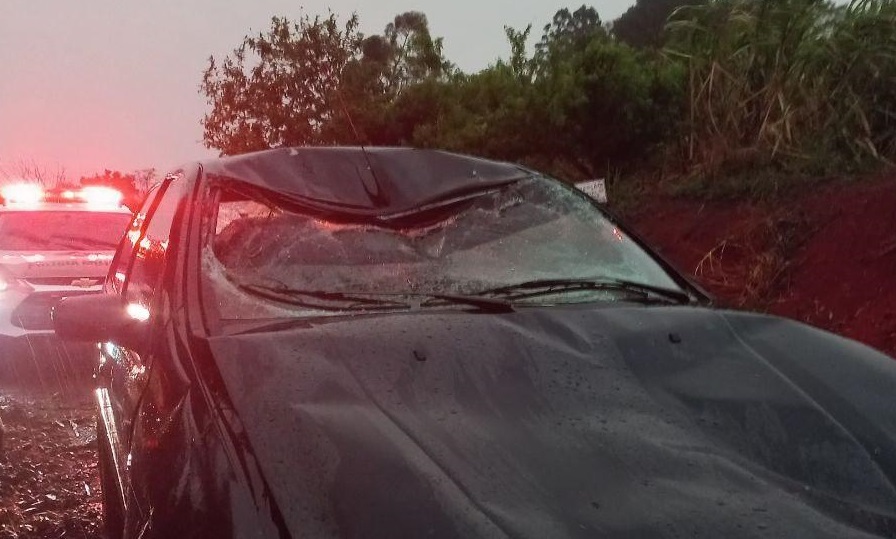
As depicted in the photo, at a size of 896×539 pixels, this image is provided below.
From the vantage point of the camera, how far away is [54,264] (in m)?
7.61

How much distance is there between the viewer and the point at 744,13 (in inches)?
445

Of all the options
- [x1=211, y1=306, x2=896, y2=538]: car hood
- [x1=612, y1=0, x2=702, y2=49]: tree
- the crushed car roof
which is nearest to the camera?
[x1=211, y1=306, x2=896, y2=538]: car hood

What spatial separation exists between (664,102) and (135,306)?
12.7m

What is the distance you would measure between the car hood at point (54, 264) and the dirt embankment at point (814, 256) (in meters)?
4.45

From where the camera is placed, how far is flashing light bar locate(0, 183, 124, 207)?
855 centimetres

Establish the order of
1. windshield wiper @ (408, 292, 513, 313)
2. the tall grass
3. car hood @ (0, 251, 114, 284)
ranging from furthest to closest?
the tall grass
car hood @ (0, 251, 114, 284)
windshield wiper @ (408, 292, 513, 313)

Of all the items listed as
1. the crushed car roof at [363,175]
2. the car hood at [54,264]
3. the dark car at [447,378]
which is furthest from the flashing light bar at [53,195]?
the crushed car roof at [363,175]

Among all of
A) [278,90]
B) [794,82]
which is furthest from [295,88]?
[794,82]

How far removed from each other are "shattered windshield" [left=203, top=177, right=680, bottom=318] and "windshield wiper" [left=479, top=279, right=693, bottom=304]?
3 centimetres

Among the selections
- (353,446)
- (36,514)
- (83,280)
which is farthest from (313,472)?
(83,280)

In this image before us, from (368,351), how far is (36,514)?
3.14 m

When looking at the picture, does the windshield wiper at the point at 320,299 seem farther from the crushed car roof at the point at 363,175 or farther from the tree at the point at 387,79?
the tree at the point at 387,79

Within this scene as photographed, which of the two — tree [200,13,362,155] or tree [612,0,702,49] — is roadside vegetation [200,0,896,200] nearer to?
tree [200,13,362,155]

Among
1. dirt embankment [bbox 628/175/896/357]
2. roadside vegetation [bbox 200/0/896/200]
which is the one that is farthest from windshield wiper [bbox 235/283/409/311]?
dirt embankment [bbox 628/175/896/357]
